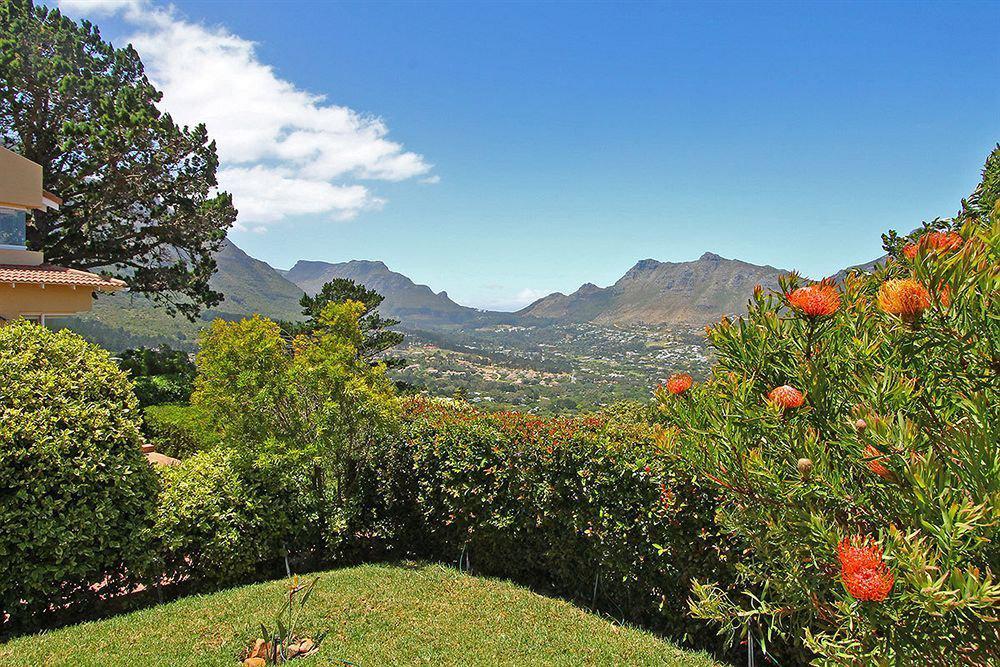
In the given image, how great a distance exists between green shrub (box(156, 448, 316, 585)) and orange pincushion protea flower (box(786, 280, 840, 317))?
6.62 m

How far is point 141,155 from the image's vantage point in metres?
17.8

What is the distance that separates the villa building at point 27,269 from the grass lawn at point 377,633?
40.4ft

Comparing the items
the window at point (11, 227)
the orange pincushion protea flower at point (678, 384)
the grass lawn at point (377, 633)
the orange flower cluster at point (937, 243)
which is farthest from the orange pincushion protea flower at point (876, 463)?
the window at point (11, 227)

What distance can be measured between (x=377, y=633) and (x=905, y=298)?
533cm

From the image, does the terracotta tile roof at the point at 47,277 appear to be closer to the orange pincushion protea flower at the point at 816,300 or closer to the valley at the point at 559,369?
the orange pincushion protea flower at the point at 816,300

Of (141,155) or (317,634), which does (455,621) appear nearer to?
(317,634)

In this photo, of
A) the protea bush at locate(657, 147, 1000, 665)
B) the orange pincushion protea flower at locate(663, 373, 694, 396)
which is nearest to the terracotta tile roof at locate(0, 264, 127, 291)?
the orange pincushion protea flower at locate(663, 373, 694, 396)

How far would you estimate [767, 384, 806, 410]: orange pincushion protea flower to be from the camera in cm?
205

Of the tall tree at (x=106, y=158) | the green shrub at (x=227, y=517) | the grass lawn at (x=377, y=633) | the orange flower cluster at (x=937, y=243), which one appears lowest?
the grass lawn at (x=377, y=633)

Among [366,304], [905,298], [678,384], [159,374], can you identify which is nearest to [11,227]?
[159,374]

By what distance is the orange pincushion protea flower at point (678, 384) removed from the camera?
2578 millimetres

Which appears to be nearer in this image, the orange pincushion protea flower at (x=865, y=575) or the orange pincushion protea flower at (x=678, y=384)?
the orange pincushion protea flower at (x=865, y=575)

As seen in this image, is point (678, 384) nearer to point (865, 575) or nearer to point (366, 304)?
point (865, 575)

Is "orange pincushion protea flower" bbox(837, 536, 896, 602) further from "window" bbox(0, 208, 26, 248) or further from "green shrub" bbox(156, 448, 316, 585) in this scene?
"window" bbox(0, 208, 26, 248)
